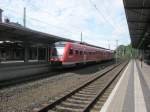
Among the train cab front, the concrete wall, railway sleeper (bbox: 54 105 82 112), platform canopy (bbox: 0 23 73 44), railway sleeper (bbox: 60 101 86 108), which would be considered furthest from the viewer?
the train cab front

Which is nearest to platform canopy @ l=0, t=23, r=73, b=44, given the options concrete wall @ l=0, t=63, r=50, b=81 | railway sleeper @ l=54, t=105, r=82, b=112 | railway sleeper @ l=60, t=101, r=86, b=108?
concrete wall @ l=0, t=63, r=50, b=81

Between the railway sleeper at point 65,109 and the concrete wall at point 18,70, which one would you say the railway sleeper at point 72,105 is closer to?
the railway sleeper at point 65,109

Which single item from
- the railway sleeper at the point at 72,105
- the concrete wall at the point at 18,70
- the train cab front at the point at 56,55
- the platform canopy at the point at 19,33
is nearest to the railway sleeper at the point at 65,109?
the railway sleeper at the point at 72,105

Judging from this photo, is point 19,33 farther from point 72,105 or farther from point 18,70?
point 72,105

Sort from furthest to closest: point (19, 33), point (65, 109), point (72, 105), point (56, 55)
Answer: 1. point (56, 55)
2. point (19, 33)
3. point (72, 105)
4. point (65, 109)

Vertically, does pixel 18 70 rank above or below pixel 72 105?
above

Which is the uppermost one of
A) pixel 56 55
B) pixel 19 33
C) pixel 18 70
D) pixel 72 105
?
pixel 19 33

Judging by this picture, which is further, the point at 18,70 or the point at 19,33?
the point at 19,33

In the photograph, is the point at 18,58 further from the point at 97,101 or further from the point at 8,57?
the point at 97,101

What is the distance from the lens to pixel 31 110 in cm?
941

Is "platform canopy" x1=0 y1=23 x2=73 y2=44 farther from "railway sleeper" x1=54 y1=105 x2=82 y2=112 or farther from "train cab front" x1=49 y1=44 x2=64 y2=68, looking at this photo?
"railway sleeper" x1=54 y1=105 x2=82 y2=112

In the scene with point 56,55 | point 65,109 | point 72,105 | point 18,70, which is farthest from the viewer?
point 56,55

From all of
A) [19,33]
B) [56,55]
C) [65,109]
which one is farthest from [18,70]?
[65,109]

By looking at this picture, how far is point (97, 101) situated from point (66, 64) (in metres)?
16.0
